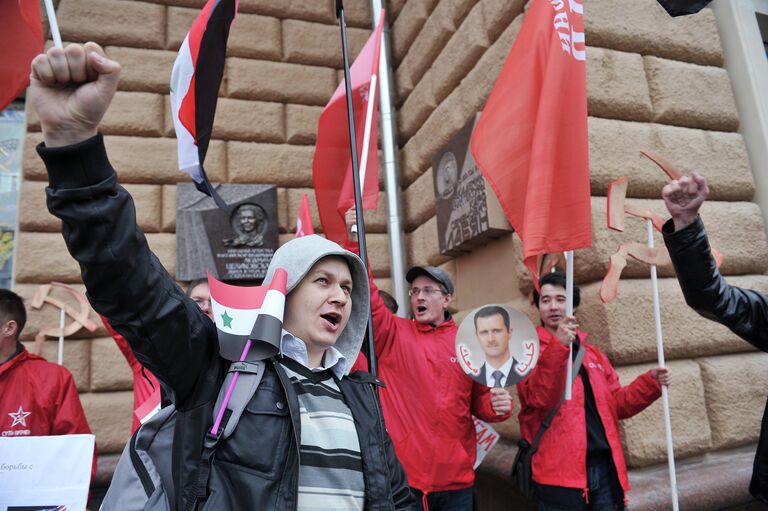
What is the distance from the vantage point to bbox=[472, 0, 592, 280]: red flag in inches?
85.0

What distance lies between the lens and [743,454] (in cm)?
299

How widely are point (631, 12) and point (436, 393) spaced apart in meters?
2.65

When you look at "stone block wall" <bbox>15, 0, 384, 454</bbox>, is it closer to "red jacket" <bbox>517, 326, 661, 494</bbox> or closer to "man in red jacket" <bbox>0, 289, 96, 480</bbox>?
"man in red jacket" <bbox>0, 289, 96, 480</bbox>

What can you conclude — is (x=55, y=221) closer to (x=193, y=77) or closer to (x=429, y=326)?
(x=193, y=77)

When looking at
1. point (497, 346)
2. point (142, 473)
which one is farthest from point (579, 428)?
point (142, 473)

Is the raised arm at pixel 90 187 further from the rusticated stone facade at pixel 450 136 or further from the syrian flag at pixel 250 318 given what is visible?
the rusticated stone facade at pixel 450 136

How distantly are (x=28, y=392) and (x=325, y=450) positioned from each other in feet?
7.71

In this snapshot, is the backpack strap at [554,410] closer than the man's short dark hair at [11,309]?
Yes

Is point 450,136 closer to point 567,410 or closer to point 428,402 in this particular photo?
point 428,402

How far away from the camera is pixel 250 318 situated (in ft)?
4.47

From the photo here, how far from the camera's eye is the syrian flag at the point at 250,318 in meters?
1.27

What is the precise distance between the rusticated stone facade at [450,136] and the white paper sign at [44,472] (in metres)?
2.21

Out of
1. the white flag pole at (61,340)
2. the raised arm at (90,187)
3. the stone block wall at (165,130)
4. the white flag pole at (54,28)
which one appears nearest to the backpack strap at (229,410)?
the raised arm at (90,187)

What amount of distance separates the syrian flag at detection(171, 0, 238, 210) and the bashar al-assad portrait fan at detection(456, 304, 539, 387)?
1.23 metres
